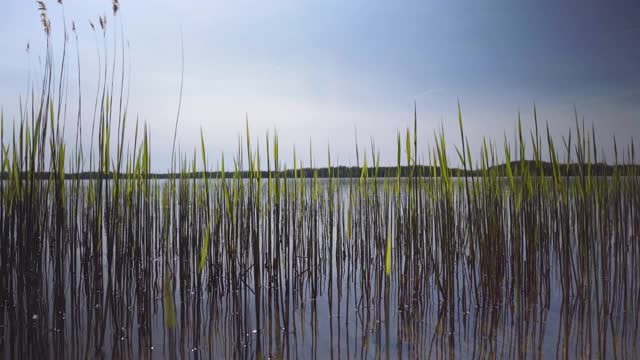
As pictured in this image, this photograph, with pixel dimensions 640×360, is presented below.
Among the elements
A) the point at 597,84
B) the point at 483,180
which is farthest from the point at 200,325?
the point at 597,84

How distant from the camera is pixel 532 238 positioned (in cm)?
182

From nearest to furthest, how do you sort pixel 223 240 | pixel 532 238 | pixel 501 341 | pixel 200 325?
1. pixel 501 341
2. pixel 200 325
3. pixel 532 238
4. pixel 223 240

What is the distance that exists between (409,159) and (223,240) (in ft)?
3.76

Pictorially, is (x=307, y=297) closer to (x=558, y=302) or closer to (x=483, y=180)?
(x=483, y=180)

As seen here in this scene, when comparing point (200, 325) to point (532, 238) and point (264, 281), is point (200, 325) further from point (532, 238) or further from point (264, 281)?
point (532, 238)

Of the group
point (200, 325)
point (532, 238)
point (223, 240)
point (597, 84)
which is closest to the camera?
point (200, 325)

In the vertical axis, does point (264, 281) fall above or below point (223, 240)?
below

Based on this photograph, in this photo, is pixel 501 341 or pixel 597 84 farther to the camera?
pixel 597 84

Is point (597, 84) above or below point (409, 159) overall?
above

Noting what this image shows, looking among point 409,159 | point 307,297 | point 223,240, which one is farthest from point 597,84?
point 223,240

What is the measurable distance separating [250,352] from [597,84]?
5297 millimetres

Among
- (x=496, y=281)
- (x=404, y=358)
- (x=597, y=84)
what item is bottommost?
(x=404, y=358)

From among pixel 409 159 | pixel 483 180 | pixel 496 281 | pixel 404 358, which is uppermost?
pixel 409 159

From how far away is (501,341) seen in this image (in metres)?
1.46
